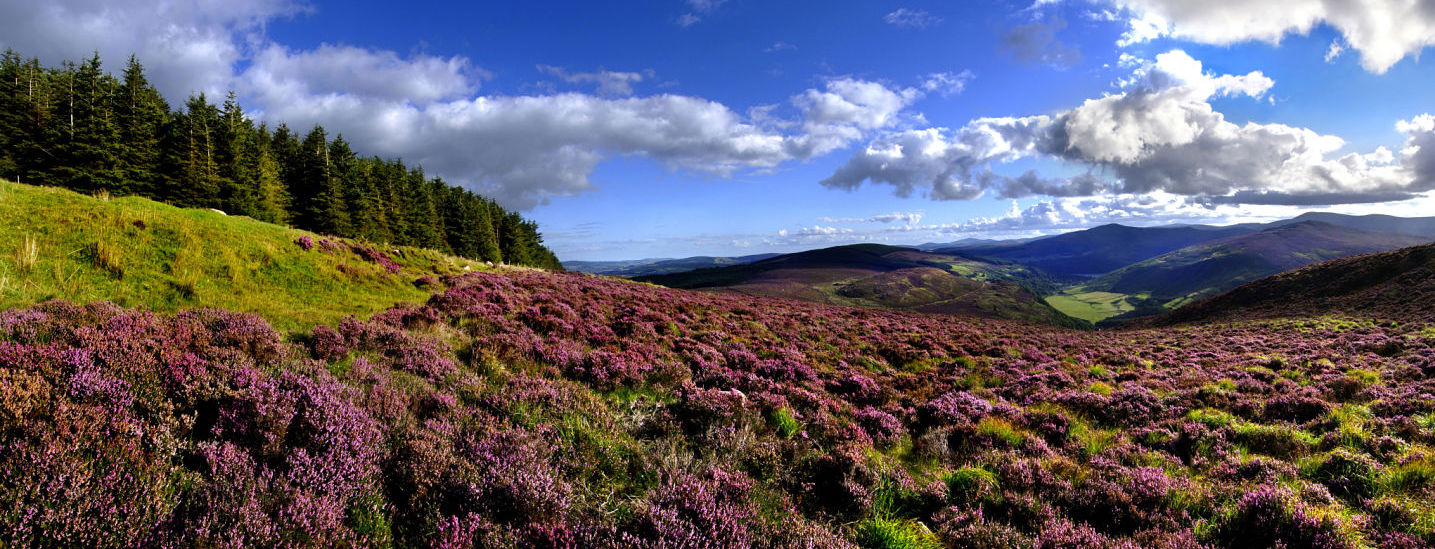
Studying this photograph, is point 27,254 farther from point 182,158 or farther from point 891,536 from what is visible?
point 182,158

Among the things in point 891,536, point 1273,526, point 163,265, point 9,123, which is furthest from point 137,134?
point 1273,526

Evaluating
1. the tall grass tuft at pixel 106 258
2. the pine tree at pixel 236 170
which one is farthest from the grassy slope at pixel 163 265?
the pine tree at pixel 236 170

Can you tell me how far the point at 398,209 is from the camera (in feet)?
202

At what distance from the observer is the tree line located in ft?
123

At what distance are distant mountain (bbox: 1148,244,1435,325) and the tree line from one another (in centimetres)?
8659

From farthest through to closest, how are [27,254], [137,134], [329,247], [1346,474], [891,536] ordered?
[137,134], [329,247], [27,254], [1346,474], [891,536]

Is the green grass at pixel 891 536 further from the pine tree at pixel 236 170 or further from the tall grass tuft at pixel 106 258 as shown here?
the pine tree at pixel 236 170

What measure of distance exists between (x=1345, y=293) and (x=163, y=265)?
85.6m

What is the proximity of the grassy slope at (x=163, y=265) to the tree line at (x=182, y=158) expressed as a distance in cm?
2483

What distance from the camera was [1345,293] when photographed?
4806cm

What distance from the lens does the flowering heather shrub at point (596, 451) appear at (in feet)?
12.2

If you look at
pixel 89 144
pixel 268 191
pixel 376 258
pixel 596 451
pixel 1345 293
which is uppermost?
pixel 89 144

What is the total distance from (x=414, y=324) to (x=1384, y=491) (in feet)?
56.2

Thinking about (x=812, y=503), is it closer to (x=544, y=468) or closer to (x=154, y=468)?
(x=544, y=468)
